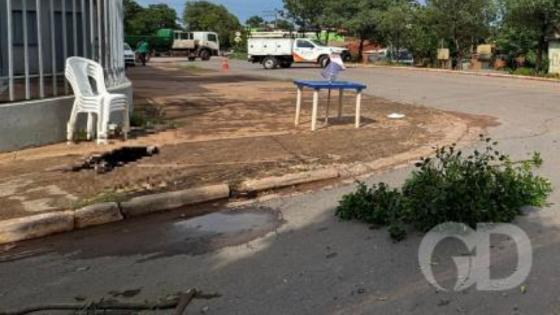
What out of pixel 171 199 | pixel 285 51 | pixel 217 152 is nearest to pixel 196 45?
pixel 285 51

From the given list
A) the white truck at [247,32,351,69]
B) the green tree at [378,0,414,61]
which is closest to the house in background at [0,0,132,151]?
the white truck at [247,32,351,69]

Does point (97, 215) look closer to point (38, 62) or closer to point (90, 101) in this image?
point (90, 101)

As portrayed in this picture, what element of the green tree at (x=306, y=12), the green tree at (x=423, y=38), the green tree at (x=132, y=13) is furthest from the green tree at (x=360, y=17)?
the green tree at (x=132, y=13)

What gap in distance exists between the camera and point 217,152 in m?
9.68

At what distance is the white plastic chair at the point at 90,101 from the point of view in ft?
32.8

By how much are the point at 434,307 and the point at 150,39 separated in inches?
2905

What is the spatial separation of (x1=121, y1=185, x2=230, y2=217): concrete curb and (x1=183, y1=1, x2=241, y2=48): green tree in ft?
329

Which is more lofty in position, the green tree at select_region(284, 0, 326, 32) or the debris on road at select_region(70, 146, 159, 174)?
the green tree at select_region(284, 0, 326, 32)

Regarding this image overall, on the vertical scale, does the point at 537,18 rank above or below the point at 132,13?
below

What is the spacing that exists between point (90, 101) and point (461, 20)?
37305 millimetres

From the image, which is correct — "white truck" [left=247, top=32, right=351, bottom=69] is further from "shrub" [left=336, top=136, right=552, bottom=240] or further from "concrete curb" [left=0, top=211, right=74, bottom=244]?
"concrete curb" [left=0, top=211, right=74, bottom=244]

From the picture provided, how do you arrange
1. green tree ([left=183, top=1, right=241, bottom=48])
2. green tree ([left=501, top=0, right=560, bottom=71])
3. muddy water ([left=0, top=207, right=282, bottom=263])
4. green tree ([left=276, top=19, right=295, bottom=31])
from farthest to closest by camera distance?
green tree ([left=183, top=1, right=241, bottom=48]) < green tree ([left=276, top=19, right=295, bottom=31]) < green tree ([left=501, top=0, right=560, bottom=71]) < muddy water ([left=0, top=207, right=282, bottom=263])

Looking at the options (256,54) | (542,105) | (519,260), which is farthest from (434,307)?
(256,54)

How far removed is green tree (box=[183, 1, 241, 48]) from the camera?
111725 mm
